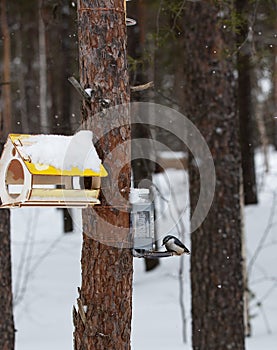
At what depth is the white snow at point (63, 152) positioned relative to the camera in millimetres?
3162

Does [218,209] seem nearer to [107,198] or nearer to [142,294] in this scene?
[107,198]

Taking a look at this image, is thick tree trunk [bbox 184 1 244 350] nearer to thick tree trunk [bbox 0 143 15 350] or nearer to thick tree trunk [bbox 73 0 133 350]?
thick tree trunk [bbox 0 143 15 350]

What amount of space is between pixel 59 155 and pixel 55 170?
71 mm

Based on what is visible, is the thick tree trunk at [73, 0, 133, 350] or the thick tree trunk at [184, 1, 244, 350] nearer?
the thick tree trunk at [73, 0, 133, 350]

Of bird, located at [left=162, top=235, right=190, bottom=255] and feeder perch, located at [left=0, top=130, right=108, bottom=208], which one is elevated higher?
feeder perch, located at [left=0, top=130, right=108, bottom=208]

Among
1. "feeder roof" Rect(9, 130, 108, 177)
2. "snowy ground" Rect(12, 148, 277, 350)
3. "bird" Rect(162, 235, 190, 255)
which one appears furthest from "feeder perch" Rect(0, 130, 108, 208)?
"snowy ground" Rect(12, 148, 277, 350)

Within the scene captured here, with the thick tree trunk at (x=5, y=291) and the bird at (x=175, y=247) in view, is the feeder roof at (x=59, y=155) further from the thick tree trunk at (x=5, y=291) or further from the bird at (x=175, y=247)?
the thick tree trunk at (x=5, y=291)

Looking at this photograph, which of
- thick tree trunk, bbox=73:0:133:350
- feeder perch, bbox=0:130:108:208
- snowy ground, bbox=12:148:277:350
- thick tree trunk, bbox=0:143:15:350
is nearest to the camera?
feeder perch, bbox=0:130:108:208

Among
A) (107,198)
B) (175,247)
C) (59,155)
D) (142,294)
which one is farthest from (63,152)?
(142,294)

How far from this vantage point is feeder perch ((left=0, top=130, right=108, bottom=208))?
3.14m

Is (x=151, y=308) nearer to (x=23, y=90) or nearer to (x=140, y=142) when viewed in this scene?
(x=140, y=142)

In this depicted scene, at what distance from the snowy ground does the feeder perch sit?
10.6 feet

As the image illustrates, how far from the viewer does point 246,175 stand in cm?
1163

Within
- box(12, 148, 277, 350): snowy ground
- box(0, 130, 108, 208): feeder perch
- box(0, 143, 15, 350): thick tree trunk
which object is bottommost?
box(12, 148, 277, 350): snowy ground
